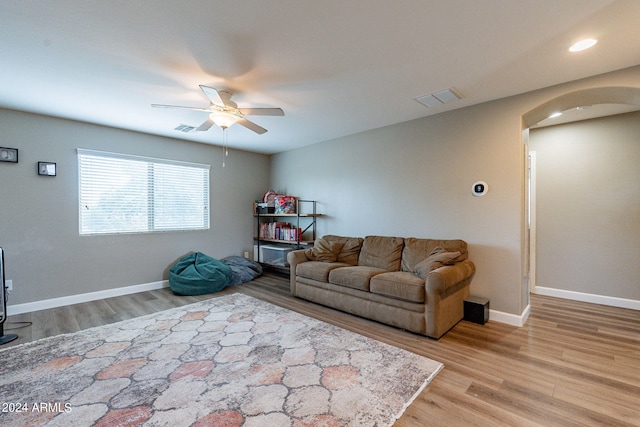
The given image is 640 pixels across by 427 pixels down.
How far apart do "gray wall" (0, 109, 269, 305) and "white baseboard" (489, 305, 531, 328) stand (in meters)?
4.73

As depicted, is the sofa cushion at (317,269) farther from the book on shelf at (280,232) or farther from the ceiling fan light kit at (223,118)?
the ceiling fan light kit at (223,118)

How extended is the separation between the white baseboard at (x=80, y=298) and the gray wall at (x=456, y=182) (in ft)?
10.4

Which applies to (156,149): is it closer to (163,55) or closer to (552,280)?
(163,55)

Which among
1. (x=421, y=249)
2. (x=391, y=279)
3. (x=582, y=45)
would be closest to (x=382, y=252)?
(x=421, y=249)

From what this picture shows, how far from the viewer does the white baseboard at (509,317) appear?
3094 mm

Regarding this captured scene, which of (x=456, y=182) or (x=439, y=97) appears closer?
(x=439, y=97)

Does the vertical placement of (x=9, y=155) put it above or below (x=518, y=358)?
above

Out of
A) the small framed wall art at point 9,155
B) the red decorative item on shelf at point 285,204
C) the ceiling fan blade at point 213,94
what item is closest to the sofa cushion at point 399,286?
the ceiling fan blade at point 213,94

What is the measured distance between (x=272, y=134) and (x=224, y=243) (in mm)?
2353

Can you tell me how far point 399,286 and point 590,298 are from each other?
3.08 meters

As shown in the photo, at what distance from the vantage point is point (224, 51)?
2.27 metres

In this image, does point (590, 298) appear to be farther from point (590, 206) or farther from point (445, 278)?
point (445, 278)

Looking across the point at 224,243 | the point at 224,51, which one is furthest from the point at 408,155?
the point at 224,243

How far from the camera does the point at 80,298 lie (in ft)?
13.0
